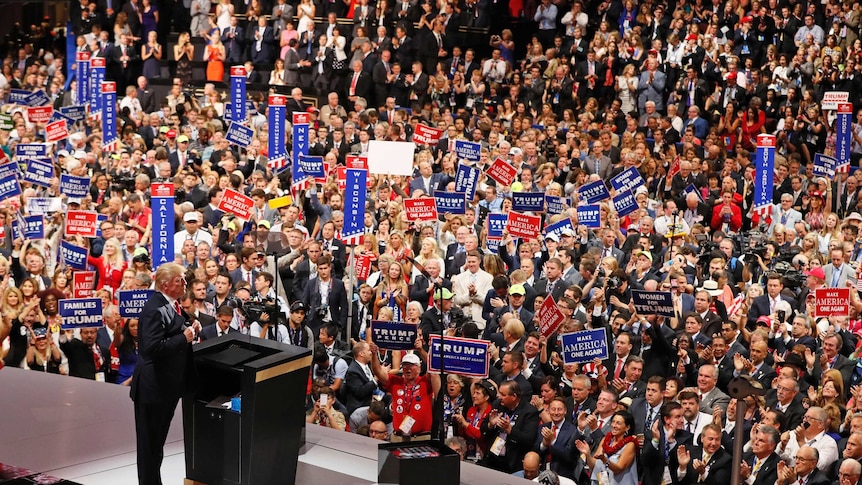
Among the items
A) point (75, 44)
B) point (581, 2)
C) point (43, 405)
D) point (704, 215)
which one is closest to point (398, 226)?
point (704, 215)

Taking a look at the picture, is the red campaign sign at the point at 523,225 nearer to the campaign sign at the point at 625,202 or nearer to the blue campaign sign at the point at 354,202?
the campaign sign at the point at 625,202

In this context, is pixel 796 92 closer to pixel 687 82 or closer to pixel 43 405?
pixel 687 82

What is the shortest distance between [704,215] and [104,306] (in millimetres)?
7806

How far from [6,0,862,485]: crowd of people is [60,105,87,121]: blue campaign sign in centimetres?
28

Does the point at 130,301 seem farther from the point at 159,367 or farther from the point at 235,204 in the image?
the point at 159,367

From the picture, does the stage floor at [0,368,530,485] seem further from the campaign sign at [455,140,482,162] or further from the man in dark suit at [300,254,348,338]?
the campaign sign at [455,140,482,162]

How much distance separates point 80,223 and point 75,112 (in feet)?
24.5

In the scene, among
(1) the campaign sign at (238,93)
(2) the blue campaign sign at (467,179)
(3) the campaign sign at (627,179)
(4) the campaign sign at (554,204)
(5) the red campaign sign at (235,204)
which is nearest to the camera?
(5) the red campaign sign at (235,204)

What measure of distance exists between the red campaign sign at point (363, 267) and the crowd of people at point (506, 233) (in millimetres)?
43

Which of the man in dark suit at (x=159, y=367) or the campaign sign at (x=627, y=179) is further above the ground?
the campaign sign at (x=627, y=179)

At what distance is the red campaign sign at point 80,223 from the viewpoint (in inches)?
496

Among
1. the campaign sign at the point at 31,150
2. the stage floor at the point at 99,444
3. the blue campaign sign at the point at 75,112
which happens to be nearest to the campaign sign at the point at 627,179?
the stage floor at the point at 99,444

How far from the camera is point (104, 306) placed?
36.0ft

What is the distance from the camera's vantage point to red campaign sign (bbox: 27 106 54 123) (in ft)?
61.7
